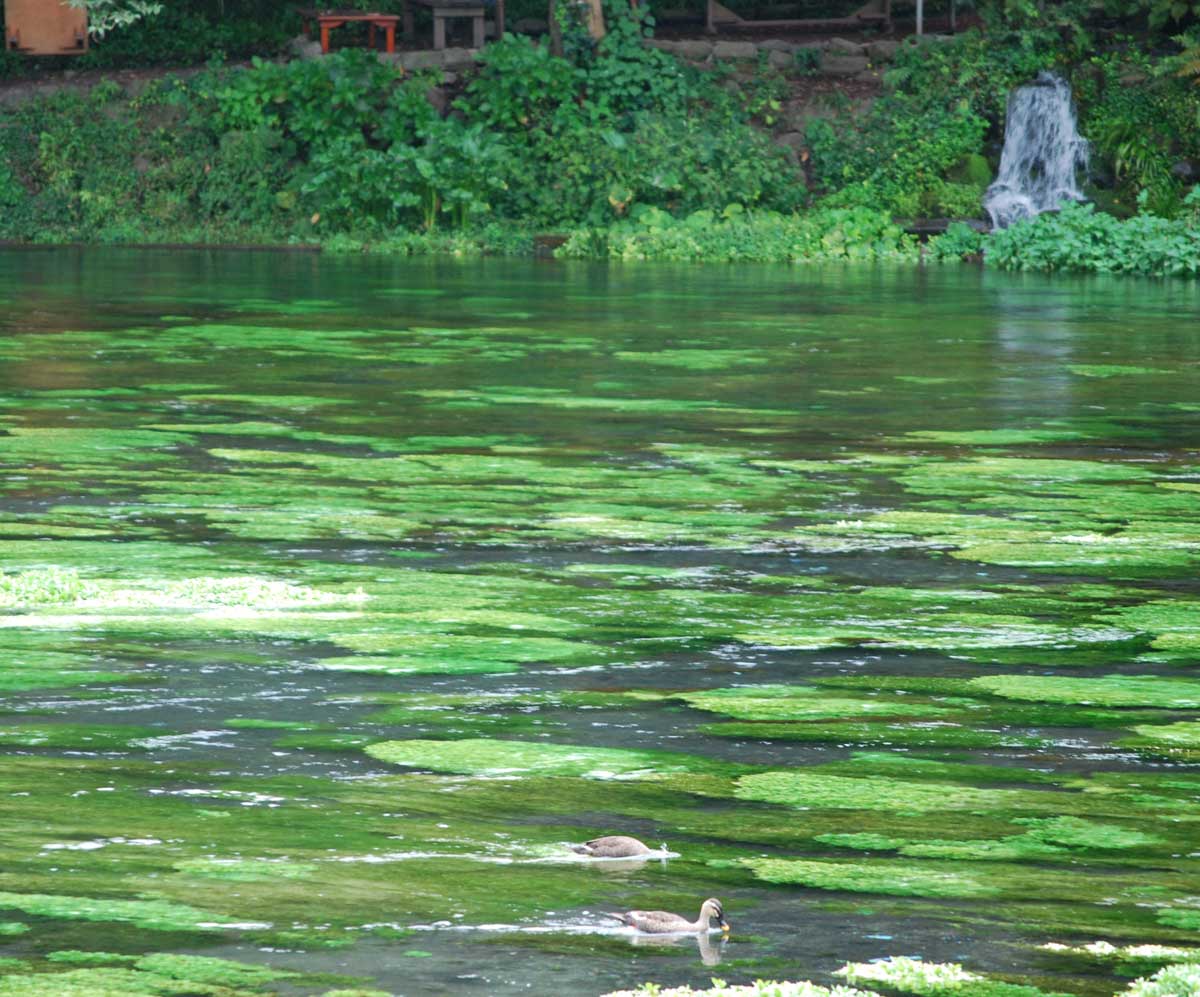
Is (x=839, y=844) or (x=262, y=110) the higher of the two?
(x=262, y=110)

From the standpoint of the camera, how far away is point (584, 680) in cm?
475

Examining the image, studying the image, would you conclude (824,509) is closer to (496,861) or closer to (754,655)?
(754,655)

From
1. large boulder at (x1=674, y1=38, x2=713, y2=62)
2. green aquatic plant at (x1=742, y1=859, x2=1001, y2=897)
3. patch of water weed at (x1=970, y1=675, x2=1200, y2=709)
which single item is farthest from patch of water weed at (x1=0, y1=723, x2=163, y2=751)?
large boulder at (x1=674, y1=38, x2=713, y2=62)

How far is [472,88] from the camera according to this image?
1018 inches

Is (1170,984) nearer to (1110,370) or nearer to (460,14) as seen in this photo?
(1110,370)

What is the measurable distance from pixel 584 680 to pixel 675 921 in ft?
5.66

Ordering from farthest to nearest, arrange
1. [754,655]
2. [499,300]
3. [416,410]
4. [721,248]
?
[721,248], [499,300], [416,410], [754,655]

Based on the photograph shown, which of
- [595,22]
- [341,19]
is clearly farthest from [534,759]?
[595,22]

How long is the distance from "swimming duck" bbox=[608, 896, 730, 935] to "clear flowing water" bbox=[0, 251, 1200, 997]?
3cm

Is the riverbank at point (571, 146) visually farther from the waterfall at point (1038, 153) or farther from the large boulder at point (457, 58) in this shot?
the waterfall at point (1038, 153)

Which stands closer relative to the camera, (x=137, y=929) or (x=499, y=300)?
(x=137, y=929)

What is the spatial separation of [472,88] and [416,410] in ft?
54.0

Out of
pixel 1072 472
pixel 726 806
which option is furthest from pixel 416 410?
pixel 726 806

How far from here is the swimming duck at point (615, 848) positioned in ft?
11.1
